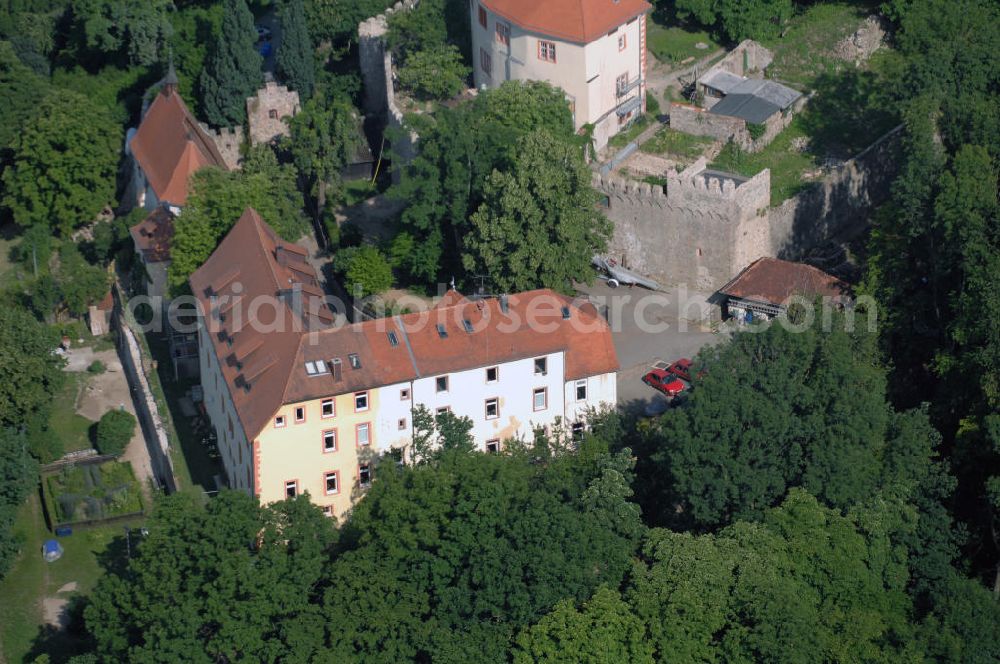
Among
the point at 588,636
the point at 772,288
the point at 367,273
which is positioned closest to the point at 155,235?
the point at 367,273

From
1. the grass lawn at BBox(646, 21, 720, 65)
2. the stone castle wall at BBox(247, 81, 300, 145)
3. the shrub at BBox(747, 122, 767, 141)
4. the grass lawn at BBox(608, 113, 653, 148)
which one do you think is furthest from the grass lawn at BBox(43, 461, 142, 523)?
the grass lawn at BBox(646, 21, 720, 65)

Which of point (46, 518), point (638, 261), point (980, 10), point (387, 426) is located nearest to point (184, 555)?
point (387, 426)

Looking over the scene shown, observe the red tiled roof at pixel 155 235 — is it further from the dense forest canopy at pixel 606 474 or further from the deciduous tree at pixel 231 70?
the deciduous tree at pixel 231 70

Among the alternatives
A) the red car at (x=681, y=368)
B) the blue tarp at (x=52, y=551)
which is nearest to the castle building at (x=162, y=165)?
the blue tarp at (x=52, y=551)

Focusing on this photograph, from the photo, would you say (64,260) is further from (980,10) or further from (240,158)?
(980,10)

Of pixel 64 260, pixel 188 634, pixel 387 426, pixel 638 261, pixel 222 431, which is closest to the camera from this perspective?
pixel 188 634

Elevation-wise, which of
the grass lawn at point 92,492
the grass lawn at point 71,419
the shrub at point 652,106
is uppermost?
the shrub at point 652,106
